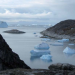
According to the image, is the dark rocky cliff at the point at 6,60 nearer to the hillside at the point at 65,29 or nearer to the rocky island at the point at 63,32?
the rocky island at the point at 63,32

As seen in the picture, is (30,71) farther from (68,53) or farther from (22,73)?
(68,53)

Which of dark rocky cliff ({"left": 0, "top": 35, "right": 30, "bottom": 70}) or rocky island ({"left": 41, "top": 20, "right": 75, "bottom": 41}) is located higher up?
rocky island ({"left": 41, "top": 20, "right": 75, "bottom": 41})

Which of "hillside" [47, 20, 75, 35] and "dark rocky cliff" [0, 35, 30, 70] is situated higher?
"hillside" [47, 20, 75, 35]

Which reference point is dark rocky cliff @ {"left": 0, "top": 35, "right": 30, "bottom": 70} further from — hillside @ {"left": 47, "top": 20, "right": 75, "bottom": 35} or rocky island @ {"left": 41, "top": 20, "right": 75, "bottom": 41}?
hillside @ {"left": 47, "top": 20, "right": 75, "bottom": 35}

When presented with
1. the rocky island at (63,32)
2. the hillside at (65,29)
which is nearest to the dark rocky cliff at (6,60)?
the rocky island at (63,32)

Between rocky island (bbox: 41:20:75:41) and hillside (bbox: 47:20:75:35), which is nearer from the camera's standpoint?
rocky island (bbox: 41:20:75:41)

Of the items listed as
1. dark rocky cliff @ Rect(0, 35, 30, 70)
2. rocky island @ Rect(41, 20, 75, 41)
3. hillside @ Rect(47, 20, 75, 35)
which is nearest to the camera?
dark rocky cliff @ Rect(0, 35, 30, 70)

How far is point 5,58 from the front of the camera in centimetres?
362

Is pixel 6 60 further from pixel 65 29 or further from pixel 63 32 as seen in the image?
pixel 65 29

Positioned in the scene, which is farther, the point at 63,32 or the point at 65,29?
the point at 65,29

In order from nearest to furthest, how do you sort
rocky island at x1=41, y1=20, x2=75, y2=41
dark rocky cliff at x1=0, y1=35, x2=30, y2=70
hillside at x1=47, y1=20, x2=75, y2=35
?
dark rocky cliff at x1=0, y1=35, x2=30, y2=70
rocky island at x1=41, y1=20, x2=75, y2=41
hillside at x1=47, y1=20, x2=75, y2=35

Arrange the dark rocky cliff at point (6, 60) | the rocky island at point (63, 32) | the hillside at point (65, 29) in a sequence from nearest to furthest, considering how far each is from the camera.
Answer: the dark rocky cliff at point (6, 60) → the rocky island at point (63, 32) → the hillside at point (65, 29)

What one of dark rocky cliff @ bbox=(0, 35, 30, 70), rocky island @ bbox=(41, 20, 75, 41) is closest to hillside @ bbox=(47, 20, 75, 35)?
rocky island @ bbox=(41, 20, 75, 41)

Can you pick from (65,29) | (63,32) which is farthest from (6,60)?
(65,29)
